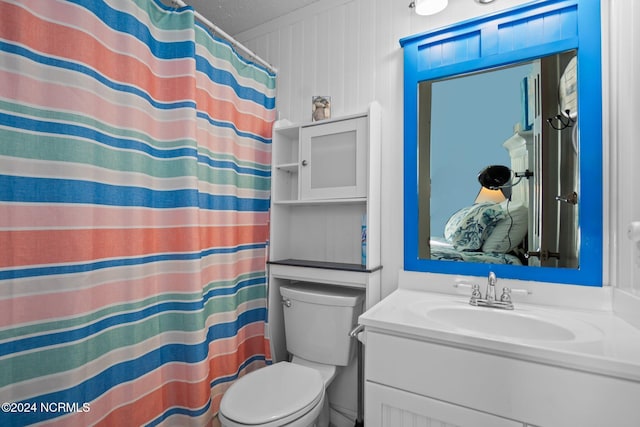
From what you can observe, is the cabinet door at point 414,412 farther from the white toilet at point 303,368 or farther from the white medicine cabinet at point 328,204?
the white medicine cabinet at point 328,204

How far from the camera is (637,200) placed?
→ 0.99 metres

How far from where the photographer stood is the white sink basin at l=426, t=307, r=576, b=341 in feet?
3.46

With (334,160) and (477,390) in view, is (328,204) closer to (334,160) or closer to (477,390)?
(334,160)

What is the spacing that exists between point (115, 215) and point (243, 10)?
153cm

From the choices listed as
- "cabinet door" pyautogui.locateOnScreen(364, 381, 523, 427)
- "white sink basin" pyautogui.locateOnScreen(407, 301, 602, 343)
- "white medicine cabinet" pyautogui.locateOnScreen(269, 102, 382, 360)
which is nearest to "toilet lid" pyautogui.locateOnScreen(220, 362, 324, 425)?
"cabinet door" pyautogui.locateOnScreen(364, 381, 523, 427)

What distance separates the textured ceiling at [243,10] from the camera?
1.83 metres

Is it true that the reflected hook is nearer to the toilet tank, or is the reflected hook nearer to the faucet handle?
the faucet handle

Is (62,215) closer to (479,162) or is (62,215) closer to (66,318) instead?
(66,318)

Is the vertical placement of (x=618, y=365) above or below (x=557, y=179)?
below

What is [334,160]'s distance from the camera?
164 centimetres

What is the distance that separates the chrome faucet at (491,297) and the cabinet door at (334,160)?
0.66 meters

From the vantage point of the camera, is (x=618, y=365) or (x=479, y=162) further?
(x=479, y=162)

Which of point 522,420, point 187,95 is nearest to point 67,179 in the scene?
point 187,95

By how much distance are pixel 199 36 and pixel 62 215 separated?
1.00m
